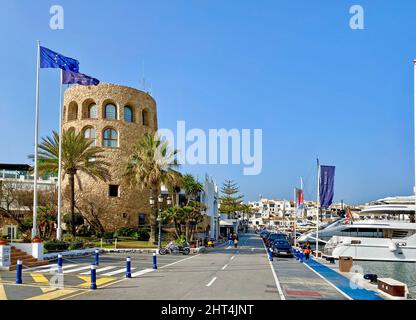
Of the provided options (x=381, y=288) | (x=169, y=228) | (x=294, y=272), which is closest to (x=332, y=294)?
(x=381, y=288)

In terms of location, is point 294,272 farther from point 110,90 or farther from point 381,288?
point 110,90

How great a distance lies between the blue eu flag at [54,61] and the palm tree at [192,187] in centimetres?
3296

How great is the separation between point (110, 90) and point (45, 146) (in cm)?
1665

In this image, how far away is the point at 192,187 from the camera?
62.3 m

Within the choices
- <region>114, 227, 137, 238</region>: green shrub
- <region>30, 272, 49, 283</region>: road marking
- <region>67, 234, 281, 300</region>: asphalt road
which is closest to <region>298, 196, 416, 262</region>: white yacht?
<region>114, 227, 137, 238</region>: green shrub

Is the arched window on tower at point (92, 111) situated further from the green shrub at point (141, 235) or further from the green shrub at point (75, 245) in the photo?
the green shrub at point (75, 245)

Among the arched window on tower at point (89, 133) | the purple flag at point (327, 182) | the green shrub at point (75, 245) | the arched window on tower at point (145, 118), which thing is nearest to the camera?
the green shrub at point (75, 245)

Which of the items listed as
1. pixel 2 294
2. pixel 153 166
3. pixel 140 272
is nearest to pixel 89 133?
pixel 153 166

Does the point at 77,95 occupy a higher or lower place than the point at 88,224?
higher

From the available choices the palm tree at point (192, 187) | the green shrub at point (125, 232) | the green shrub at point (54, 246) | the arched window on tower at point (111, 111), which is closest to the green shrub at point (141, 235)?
the green shrub at point (125, 232)

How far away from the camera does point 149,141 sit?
147 ft

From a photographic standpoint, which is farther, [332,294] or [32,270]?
[32,270]

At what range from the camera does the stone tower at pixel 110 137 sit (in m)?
54.9

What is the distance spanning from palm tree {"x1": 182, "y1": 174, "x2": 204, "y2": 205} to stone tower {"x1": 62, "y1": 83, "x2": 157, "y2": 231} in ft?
22.4
